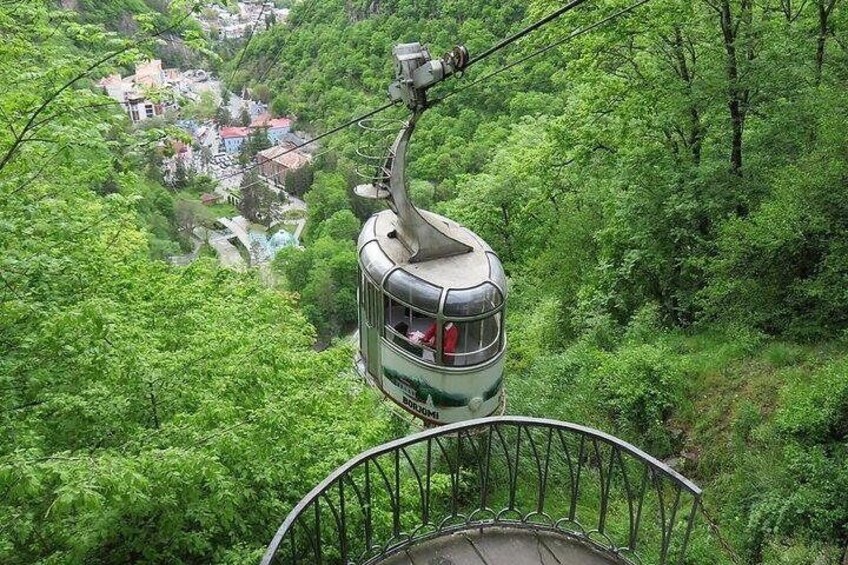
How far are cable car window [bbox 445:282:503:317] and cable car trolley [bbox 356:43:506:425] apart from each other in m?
0.01

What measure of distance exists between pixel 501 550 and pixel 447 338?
542 centimetres

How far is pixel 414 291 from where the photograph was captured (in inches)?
372

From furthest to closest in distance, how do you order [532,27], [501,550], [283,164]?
[283,164]
[532,27]
[501,550]

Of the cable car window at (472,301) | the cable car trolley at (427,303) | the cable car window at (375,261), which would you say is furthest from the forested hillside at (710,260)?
the cable car window at (375,261)

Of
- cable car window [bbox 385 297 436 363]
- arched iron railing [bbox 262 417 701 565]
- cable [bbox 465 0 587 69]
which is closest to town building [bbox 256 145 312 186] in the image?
cable car window [bbox 385 297 436 363]

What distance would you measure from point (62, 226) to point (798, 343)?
9.67m

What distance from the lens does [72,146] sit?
609cm

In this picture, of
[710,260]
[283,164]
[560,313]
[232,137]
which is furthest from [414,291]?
[232,137]

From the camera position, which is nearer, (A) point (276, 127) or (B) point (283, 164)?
(A) point (276, 127)

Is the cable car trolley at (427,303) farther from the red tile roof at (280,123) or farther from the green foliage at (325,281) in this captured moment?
the red tile roof at (280,123)

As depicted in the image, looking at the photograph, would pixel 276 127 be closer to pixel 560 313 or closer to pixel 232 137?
pixel 232 137

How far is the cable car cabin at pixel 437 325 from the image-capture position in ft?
30.9

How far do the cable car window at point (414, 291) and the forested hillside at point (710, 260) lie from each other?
3.22 m

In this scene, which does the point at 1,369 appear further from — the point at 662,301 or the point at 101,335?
the point at 662,301
